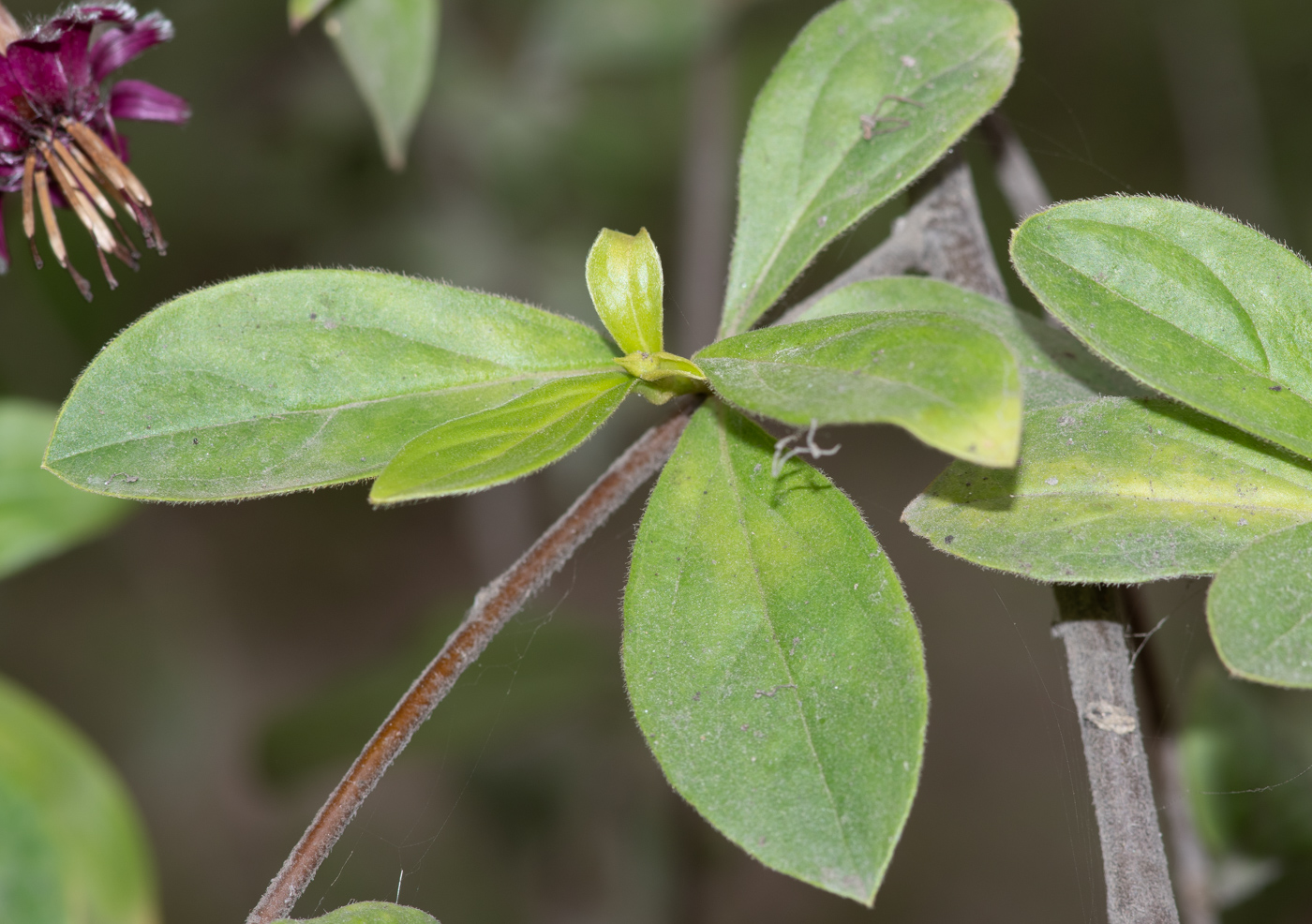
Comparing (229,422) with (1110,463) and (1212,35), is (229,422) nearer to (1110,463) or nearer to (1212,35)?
(1110,463)

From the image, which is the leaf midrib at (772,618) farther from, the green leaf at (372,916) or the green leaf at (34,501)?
the green leaf at (34,501)

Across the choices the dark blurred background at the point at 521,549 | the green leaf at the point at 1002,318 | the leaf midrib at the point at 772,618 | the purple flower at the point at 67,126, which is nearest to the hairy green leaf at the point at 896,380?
the leaf midrib at the point at 772,618

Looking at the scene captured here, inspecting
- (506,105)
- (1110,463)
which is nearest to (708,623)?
(1110,463)

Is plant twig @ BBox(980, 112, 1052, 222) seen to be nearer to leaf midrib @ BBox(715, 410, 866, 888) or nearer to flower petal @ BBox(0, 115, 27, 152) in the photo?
leaf midrib @ BBox(715, 410, 866, 888)

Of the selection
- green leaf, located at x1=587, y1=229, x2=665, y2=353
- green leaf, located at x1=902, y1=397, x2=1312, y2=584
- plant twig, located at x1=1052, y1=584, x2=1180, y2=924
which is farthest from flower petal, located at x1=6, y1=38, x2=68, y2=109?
plant twig, located at x1=1052, y1=584, x2=1180, y2=924

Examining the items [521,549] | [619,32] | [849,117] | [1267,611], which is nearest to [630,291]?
[849,117]

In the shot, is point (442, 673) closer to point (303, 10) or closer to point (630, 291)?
Result: point (630, 291)
